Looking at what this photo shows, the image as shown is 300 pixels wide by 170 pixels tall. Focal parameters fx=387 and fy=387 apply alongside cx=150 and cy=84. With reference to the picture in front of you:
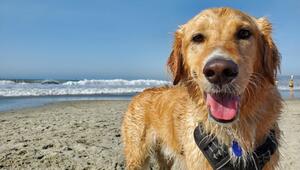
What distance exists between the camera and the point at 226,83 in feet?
10.4

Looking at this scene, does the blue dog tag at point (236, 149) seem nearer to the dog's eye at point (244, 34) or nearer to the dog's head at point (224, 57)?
the dog's head at point (224, 57)

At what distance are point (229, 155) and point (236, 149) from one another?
0.29 feet

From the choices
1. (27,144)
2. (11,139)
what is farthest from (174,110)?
(11,139)

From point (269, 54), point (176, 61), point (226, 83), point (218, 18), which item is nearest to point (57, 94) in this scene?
point (176, 61)

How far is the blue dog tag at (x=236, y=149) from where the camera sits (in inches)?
146

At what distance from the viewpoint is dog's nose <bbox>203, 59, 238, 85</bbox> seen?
2.97m

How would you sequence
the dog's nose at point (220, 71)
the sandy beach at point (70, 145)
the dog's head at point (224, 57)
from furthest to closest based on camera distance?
1. the sandy beach at point (70, 145)
2. the dog's head at point (224, 57)
3. the dog's nose at point (220, 71)

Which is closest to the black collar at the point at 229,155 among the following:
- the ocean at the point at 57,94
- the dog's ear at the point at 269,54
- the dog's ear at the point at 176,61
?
the dog's ear at the point at 269,54

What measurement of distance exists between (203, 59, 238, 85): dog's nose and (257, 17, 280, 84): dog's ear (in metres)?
0.77

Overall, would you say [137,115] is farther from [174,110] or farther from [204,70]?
[204,70]

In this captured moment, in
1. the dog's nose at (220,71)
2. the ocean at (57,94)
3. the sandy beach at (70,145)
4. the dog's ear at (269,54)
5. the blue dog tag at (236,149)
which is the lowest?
the sandy beach at (70,145)

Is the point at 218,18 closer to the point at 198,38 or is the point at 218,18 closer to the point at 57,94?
the point at 198,38

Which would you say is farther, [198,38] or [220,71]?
[198,38]

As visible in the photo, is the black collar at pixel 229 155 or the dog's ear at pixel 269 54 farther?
the dog's ear at pixel 269 54
